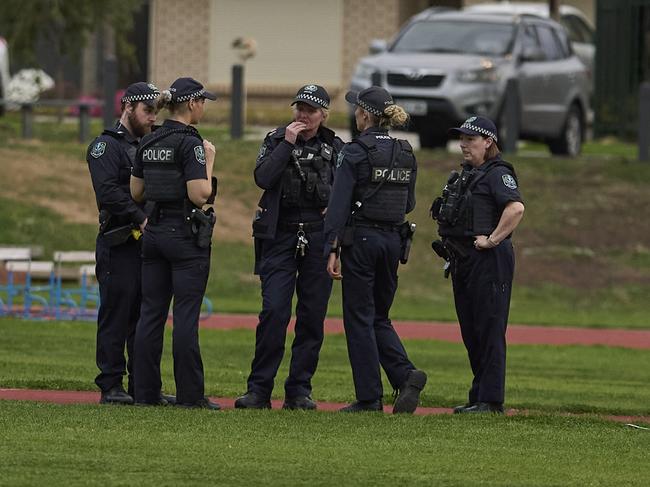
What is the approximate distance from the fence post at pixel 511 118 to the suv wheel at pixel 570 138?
1438 mm

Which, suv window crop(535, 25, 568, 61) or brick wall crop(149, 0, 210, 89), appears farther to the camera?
brick wall crop(149, 0, 210, 89)

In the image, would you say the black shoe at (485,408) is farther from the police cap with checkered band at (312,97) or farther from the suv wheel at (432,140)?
the suv wheel at (432,140)

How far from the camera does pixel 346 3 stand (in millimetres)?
42312

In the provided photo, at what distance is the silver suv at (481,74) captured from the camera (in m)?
24.8

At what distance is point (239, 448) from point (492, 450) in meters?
1.41

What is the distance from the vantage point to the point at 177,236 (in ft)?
37.3

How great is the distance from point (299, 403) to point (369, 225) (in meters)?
1.26

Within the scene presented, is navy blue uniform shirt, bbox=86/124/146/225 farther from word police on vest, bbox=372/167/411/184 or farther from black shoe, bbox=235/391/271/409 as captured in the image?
word police on vest, bbox=372/167/411/184

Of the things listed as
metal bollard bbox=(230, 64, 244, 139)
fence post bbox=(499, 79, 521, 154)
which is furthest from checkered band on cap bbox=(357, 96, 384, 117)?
metal bollard bbox=(230, 64, 244, 139)

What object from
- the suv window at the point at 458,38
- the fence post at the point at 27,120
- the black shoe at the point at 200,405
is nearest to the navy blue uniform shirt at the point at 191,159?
the black shoe at the point at 200,405

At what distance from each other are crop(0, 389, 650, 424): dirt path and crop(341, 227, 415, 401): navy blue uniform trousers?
0.40 m

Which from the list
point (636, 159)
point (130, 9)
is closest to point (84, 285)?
point (636, 159)

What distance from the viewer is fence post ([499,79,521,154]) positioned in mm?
25188

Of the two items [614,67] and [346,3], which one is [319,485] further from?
[346,3]
